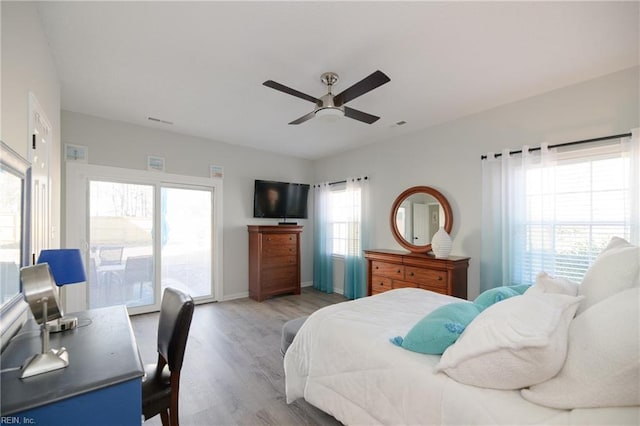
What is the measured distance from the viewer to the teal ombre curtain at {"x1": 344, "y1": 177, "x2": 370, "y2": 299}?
465cm

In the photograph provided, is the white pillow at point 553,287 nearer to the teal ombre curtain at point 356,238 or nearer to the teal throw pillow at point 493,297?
the teal throw pillow at point 493,297

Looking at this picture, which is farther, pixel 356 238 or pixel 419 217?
pixel 356 238

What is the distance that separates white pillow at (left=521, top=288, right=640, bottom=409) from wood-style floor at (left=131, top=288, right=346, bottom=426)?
134cm

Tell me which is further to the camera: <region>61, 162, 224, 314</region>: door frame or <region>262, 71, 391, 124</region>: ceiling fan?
<region>61, 162, 224, 314</region>: door frame

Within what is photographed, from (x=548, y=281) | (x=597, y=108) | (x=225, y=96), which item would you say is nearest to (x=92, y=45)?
(x=225, y=96)

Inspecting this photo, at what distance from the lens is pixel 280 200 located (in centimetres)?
516

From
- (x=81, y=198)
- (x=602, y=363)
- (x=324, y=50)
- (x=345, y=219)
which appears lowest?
(x=602, y=363)

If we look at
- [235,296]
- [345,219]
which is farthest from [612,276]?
[235,296]

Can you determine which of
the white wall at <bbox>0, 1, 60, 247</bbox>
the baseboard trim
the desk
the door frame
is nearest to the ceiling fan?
the white wall at <bbox>0, 1, 60, 247</bbox>

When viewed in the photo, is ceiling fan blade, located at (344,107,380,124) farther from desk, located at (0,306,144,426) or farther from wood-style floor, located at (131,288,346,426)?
wood-style floor, located at (131,288,346,426)

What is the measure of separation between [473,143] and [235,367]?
3547mm

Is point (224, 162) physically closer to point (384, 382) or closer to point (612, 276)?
point (384, 382)

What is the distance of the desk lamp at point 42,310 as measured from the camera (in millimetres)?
1003

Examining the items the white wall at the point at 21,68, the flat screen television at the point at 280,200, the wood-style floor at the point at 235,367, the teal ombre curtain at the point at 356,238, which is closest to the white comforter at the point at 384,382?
the wood-style floor at the point at 235,367
